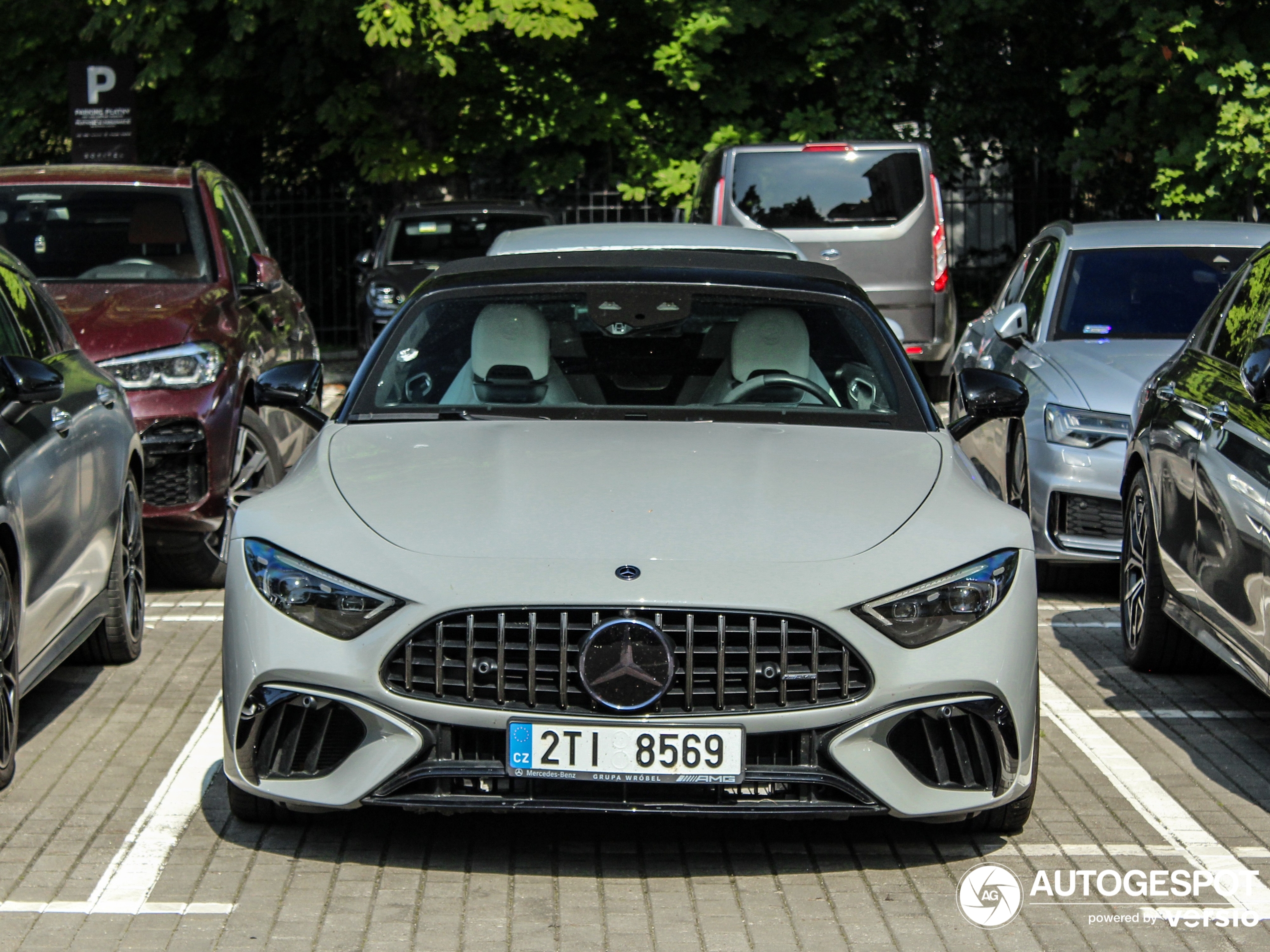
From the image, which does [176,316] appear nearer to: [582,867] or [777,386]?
[777,386]

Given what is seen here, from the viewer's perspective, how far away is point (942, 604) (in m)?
4.67

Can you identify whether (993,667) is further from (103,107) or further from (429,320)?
(103,107)

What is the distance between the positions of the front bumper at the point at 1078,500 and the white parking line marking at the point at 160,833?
4023 mm

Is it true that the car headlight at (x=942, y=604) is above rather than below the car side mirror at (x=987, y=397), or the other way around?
below

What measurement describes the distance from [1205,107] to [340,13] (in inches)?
350

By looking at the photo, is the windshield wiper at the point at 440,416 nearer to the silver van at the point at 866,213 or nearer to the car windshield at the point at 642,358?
the car windshield at the point at 642,358

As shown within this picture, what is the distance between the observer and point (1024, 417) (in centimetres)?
912

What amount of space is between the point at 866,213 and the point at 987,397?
9.65 meters

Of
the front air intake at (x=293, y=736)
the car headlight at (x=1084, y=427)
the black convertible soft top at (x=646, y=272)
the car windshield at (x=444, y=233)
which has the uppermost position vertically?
the black convertible soft top at (x=646, y=272)

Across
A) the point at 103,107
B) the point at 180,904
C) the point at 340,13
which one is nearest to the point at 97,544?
the point at 180,904

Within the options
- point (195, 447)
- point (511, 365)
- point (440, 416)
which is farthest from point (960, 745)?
point (195, 447)

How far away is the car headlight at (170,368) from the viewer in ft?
28.7

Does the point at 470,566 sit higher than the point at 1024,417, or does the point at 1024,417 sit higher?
the point at 470,566

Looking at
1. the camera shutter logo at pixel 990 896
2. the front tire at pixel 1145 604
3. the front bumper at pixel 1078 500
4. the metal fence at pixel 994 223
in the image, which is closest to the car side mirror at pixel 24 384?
the camera shutter logo at pixel 990 896
